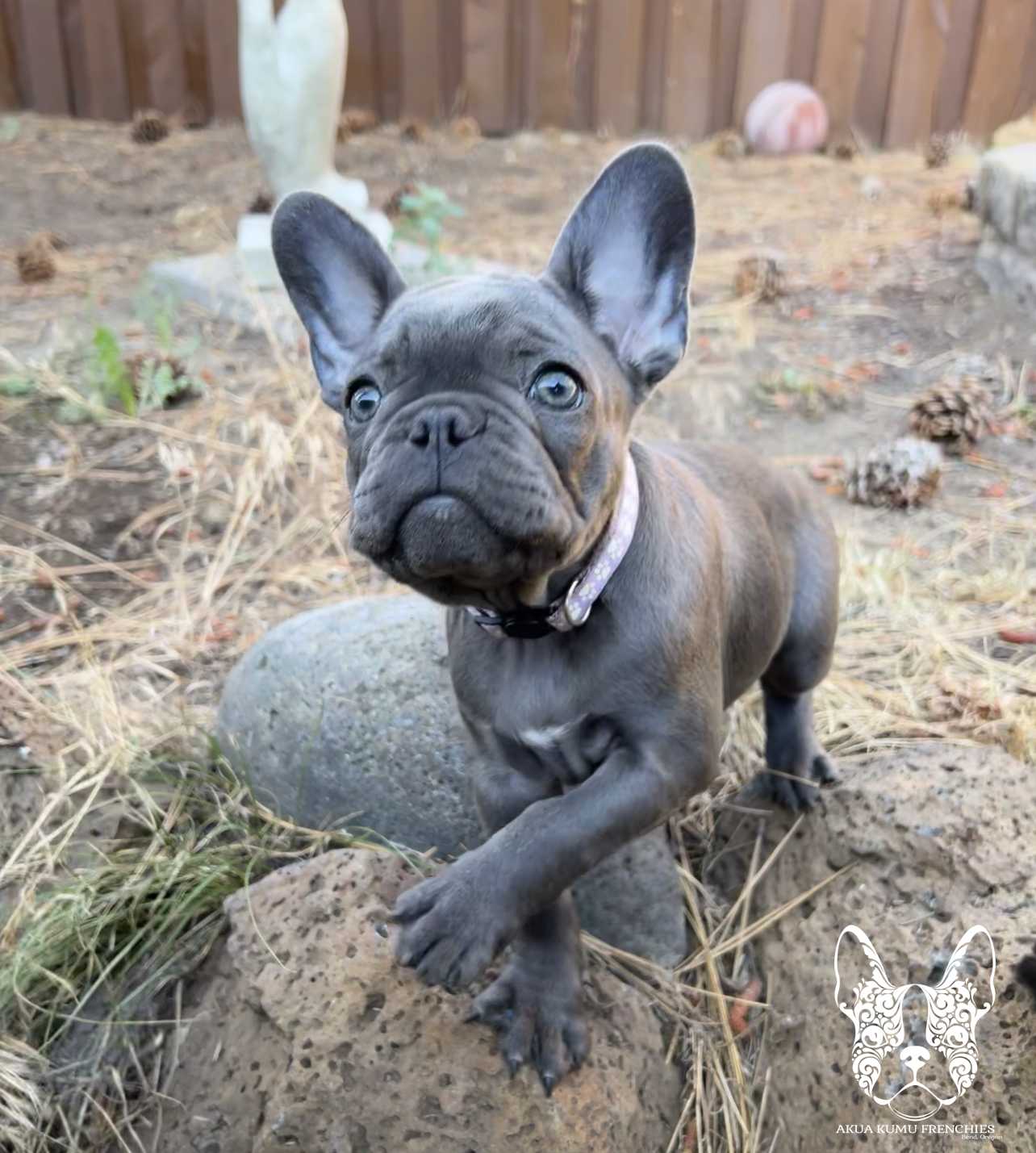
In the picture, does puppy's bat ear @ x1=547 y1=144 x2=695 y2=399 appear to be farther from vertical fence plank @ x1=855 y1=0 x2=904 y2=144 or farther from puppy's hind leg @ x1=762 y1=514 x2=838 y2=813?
vertical fence plank @ x1=855 y1=0 x2=904 y2=144

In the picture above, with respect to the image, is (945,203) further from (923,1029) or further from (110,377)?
(923,1029)

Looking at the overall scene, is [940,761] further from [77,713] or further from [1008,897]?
[77,713]

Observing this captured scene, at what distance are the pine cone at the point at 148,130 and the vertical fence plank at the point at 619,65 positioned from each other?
11.1ft

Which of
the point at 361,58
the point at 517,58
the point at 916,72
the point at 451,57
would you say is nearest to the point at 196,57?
the point at 361,58

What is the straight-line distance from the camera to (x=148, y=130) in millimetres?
8852

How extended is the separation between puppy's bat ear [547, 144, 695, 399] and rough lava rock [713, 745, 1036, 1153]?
1.23 metres

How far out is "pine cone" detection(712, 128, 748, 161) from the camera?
343 inches

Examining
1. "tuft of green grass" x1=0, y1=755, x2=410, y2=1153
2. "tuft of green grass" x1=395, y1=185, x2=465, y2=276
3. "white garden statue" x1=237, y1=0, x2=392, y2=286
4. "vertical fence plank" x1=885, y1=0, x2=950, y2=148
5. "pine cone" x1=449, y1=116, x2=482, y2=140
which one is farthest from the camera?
"pine cone" x1=449, y1=116, x2=482, y2=140

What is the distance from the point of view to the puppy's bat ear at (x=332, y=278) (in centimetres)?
230

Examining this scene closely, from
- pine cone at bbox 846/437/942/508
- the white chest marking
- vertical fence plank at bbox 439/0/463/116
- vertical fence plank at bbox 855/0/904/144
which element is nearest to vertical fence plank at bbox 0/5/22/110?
vertical fence plank at bbox 439/0/463/116

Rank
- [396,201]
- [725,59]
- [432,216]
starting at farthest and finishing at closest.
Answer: [725,59], [396,201], [432,216]

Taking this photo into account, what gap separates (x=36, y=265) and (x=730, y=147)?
5.07m

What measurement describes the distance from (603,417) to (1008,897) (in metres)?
1.34

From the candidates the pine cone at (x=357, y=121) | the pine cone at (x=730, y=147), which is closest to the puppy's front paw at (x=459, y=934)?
the pine cone at (x=730, y=147)
